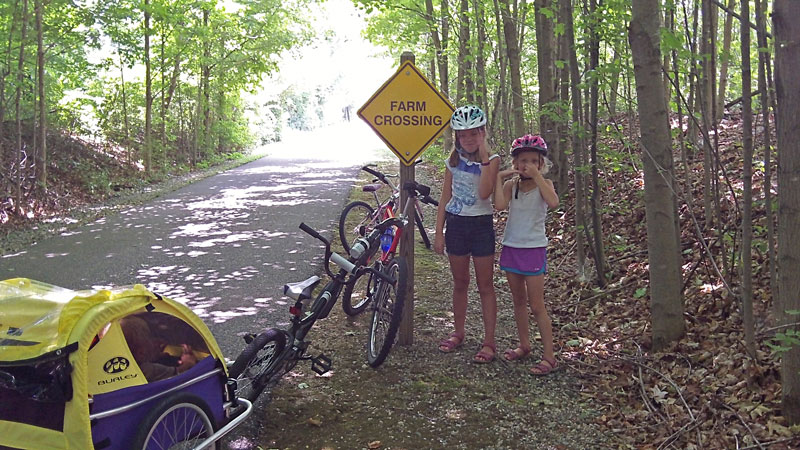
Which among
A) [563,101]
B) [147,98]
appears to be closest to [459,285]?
[563,101]

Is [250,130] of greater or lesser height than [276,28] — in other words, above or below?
below

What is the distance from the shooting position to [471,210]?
495 cm

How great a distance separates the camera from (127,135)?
20.0 metres

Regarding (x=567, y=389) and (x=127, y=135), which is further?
(x=127, y=135)

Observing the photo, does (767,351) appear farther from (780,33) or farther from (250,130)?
(250,130)

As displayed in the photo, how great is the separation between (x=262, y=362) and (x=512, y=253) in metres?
1.99

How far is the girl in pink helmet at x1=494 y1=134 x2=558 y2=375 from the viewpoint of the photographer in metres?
4.79

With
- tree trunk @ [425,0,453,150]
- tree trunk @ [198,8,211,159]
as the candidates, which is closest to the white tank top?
tree trunk @ [425,0,453,150]

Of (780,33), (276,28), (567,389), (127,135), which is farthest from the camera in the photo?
(276,28)

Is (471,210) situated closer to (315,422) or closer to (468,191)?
(468,191)

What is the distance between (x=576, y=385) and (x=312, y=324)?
2.00m

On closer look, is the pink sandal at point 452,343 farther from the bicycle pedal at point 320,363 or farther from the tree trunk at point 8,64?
the tree trunk at point 8,64

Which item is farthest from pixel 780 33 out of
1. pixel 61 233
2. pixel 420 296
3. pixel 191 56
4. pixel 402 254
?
pixel 191 56

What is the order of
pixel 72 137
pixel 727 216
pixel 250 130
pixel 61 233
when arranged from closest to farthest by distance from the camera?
pixel 727 216 → pixel 61 233 → pixel 72 137 → pixel 250 130
